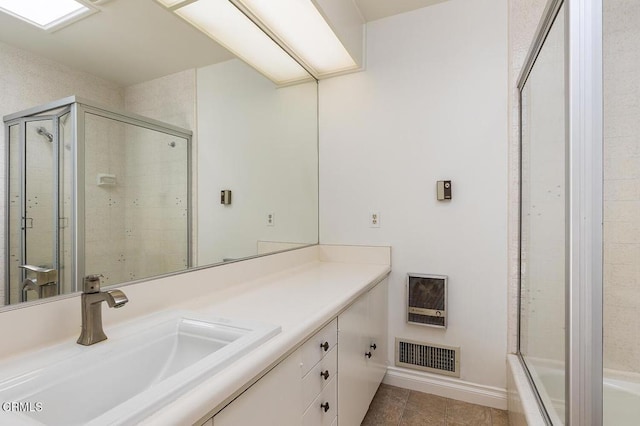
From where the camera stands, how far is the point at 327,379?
3.87 feet

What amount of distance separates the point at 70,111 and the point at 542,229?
1813mm

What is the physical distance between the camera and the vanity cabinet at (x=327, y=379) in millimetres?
790

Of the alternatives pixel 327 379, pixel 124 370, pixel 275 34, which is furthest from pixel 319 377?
pixel 275 34

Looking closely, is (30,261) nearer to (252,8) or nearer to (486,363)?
(252,8)

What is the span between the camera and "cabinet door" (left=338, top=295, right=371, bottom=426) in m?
1.32

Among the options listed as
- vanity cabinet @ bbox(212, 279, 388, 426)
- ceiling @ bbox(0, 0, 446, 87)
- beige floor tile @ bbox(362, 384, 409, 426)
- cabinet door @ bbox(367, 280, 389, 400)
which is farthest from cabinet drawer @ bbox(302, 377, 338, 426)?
ceiling @ bbox(0, 0, 446, 87)

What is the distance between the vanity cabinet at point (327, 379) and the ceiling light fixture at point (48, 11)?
43.2 inches

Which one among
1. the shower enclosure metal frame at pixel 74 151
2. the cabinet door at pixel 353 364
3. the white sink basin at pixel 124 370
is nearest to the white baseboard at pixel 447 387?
the cabinet door at pixel 353 364

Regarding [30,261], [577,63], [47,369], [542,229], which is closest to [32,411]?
[47,369]

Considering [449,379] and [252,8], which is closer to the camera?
[252,8]

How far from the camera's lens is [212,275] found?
140 cm

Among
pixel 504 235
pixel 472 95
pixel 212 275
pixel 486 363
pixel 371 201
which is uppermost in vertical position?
pixel 472 95

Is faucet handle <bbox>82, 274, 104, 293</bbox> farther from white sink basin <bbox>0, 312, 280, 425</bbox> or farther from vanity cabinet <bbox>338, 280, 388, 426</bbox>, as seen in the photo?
vanity cabinet <bbox>338, 280, 388, 426</bbox>

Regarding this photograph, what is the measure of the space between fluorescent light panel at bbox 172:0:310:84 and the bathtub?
1.97 m
